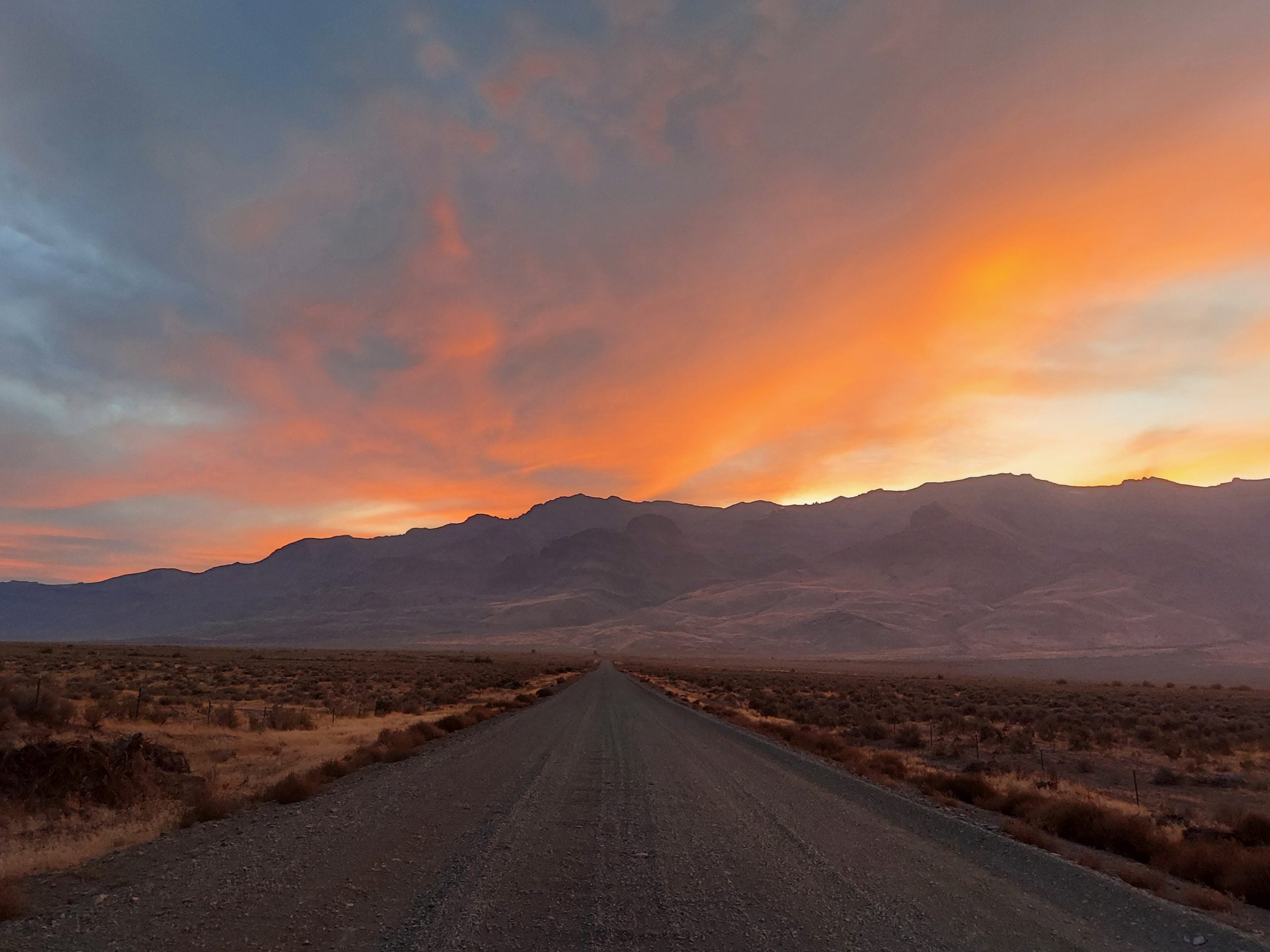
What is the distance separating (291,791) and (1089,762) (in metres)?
20.4

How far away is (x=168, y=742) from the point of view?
1725 cm

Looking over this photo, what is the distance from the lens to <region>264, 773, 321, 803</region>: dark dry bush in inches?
470

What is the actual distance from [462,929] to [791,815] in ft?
22.4

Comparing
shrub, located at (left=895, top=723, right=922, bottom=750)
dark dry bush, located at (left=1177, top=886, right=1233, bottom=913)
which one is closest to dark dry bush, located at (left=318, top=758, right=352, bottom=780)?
dark dry bush, located at (left=1177, top=886, right=1233, bottom=913)

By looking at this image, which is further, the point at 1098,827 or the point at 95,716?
the point at 95,716

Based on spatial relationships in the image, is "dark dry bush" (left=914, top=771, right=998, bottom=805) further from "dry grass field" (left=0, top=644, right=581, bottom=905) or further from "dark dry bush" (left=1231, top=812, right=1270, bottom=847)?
"dry grass field" (left=0, top=644, right=581, bottom=905)

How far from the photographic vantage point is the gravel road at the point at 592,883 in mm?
6273

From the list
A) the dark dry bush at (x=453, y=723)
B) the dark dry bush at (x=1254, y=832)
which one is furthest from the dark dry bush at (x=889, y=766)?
the dark dry bush at (x=453, y=723)

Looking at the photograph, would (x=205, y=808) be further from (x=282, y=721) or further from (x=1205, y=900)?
(x=1205, y=900)

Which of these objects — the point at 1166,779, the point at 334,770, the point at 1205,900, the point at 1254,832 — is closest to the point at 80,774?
the point at 334,770

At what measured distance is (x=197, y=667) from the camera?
5266 cm

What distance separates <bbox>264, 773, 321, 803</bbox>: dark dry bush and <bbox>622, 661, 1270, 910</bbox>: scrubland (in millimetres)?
11767

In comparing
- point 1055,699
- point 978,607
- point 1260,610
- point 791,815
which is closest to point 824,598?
point 978,607

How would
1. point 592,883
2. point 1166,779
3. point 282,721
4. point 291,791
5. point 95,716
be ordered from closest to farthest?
1. point 592,883
2. point 291,791
3. point 1166,779
4. point 95,716
5. point 282,721
